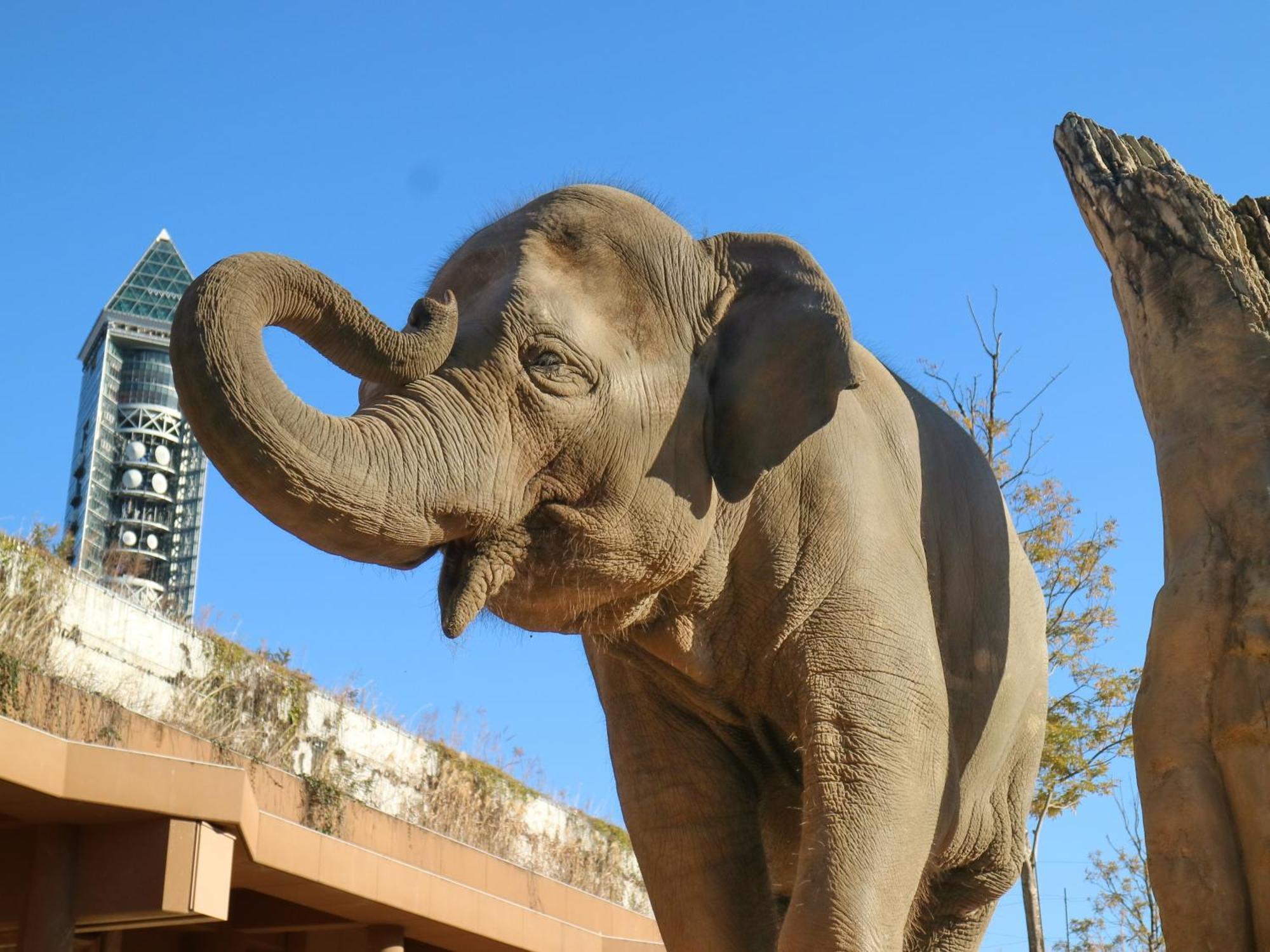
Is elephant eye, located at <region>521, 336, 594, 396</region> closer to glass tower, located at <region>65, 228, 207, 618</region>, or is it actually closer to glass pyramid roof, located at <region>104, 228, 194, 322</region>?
glass tower, located at <region>65, 228, 207, 618</region>

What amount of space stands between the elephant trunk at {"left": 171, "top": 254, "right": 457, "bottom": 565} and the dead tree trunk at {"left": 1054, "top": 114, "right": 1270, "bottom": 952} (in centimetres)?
203

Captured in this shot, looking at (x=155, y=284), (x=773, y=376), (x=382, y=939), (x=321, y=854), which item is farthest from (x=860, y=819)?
(x=155, y=284)

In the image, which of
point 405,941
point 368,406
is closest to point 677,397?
point 368,406

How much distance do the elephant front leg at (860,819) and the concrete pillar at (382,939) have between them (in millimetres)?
6359

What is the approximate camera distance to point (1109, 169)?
4.93 meters

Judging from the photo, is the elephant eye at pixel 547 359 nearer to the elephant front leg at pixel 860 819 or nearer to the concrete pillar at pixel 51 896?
the elephant front leg at pixel 860 819

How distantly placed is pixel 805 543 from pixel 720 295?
0.62 m

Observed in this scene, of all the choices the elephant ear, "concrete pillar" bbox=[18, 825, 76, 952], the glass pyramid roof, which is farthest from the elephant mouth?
the glass pyramid roof

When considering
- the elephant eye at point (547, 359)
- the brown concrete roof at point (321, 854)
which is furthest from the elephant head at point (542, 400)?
the brown concrete roof at point (321, 854)

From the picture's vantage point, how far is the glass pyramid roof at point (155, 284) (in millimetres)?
91438

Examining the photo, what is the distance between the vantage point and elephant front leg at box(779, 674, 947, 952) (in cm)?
365

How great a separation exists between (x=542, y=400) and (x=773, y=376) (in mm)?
636

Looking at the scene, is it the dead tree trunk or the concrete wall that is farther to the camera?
the concrete wall

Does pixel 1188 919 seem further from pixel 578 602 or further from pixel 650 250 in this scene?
pixel 650 250
